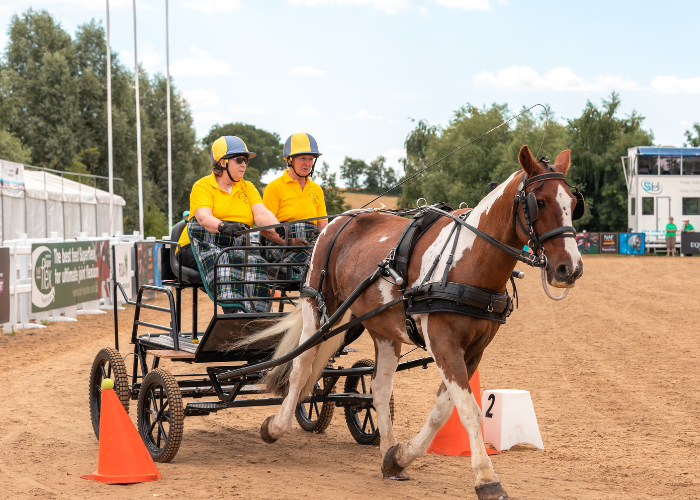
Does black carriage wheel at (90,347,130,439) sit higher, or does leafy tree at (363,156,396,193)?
leafy tree at (363,156,396,193)

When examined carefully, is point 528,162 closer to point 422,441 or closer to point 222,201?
point 422,441

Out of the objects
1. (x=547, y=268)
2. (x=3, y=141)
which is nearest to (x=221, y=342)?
(x=547, y=268)

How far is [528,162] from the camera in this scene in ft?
12.5

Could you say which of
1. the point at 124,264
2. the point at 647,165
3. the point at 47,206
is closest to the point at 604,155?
the point at 647,165

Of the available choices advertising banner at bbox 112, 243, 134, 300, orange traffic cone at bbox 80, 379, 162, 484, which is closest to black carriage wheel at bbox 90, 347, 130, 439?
orange traffic cone at bbox 80, 379, 162, 484

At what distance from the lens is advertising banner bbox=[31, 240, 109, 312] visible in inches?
515

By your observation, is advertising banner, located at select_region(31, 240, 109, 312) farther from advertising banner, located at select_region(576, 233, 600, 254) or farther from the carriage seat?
advertising banner, located at select_region(576, 233, 600, 254)

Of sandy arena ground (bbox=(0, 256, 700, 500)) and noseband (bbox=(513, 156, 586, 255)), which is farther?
sandy arena ground (bbox=(0, 256, 700, 500))

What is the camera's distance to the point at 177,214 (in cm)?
5431

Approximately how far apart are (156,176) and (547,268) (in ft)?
171

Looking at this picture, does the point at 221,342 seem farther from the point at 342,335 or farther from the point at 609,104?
the point at 609,104

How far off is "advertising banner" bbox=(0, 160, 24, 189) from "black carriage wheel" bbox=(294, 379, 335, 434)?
1944 cm

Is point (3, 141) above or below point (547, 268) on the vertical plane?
above

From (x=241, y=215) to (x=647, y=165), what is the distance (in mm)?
40100
